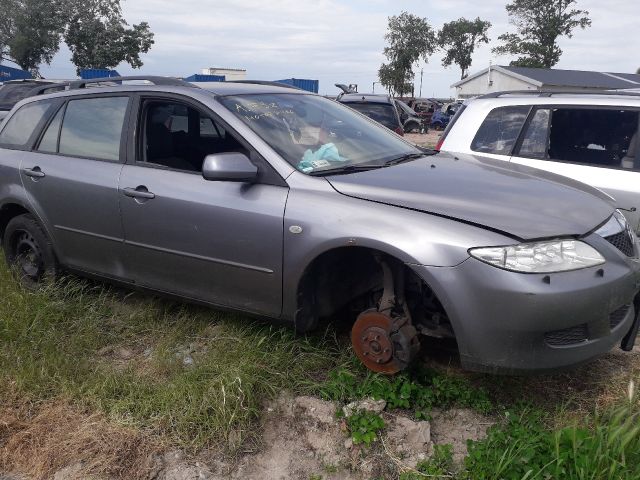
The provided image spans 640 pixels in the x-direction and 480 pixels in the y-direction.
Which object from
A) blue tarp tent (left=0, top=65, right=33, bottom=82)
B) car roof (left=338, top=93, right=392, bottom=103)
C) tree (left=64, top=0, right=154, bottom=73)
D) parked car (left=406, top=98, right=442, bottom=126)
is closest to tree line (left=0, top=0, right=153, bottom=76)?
tree (left=64, top=0, right=154, bottom=73)

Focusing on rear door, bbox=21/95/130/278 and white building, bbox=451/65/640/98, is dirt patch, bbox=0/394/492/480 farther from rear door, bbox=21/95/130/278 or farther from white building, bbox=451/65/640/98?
white building, bbox=451/65/640/98

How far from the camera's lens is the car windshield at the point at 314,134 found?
10.9 ft

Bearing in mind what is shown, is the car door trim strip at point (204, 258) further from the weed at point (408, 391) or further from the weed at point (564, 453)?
the weed at point (564, 453)

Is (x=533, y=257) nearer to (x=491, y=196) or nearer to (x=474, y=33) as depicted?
(x=491, y=196)

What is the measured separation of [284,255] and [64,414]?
1.39 m

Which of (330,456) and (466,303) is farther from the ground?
(466,303)

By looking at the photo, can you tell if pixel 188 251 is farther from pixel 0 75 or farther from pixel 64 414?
pixel 0 75

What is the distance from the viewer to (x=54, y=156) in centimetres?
419

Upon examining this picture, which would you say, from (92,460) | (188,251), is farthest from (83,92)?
(92,460)

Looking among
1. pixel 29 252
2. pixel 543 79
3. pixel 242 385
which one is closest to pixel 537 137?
pixel 242 385

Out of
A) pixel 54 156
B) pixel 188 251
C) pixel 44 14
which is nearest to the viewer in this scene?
pixel 188 251

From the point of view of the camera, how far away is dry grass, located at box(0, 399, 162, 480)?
8.71 ft

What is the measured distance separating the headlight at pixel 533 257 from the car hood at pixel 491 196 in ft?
0.16

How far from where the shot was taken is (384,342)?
2957 mm
